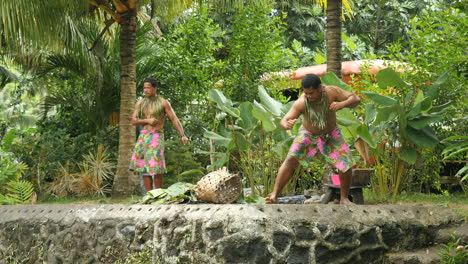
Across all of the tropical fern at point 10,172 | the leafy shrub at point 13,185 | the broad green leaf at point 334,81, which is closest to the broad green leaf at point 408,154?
the broad green leaf at point 334,81

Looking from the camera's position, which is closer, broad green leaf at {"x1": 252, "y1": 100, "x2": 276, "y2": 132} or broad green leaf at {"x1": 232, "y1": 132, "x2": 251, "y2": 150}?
broad green leaf at {"x1": 252, "y1": 100, "x2": 276, "y2": 132}

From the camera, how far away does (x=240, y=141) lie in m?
7.55

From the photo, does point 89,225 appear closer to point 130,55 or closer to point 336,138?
point 336,138

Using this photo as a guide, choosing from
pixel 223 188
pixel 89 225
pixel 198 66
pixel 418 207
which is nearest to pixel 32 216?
pixel 89 225

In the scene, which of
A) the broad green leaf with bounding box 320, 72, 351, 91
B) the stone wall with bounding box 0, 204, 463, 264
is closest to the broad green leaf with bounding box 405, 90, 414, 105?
the broad green leaf with bounding box 320, 72, 351, 91

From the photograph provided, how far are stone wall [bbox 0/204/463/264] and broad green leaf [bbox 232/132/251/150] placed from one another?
73.6 inches

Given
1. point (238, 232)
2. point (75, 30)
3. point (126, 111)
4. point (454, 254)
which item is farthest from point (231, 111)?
point (75, 30)

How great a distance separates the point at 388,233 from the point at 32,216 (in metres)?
4.21

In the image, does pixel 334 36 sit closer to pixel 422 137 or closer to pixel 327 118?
pixel 422 137

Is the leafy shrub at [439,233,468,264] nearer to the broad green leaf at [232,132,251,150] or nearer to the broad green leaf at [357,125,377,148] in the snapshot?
the broad green leaf at [357,125,377,148]

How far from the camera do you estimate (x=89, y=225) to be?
638 centimetres

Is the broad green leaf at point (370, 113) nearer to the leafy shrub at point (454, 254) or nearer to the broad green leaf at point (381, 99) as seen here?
the broad green leaf at point (381, 99)

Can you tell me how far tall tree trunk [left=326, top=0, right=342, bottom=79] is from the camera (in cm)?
853

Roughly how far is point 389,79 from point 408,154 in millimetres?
921
